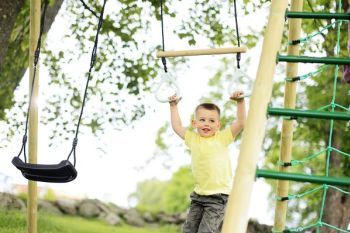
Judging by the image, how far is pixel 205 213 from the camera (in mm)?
4094

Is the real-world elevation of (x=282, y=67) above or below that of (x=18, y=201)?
above

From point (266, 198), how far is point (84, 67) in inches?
558

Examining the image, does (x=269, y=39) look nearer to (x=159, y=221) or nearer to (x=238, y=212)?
(x=238, y=212)

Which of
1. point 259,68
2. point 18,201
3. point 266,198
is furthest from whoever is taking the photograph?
point 266,198

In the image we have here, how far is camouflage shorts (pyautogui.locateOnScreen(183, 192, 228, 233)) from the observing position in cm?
405

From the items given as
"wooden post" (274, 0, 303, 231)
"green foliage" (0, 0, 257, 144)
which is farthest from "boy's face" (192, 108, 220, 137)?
"green foliage" (0, 0, 257, 144)

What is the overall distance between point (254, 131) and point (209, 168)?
1.35 metres

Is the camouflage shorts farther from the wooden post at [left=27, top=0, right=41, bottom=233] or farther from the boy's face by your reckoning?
the wooden post at [left=27, top=0, right=41, bottom=233]

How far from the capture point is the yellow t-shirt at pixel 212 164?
404 centimetres

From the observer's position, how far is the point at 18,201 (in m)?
11.3

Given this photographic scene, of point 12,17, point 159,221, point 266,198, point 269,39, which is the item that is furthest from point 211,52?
point 266,198

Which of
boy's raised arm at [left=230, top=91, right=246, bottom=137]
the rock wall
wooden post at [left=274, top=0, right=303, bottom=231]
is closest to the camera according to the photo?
boy's raised arm at [left=230, top=91, right=246, bottom=137]

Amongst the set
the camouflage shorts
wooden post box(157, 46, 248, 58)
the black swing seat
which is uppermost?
wooden post box(157, 46, 248, 58)

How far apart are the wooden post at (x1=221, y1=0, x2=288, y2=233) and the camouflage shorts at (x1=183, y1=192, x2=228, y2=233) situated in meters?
1.37
